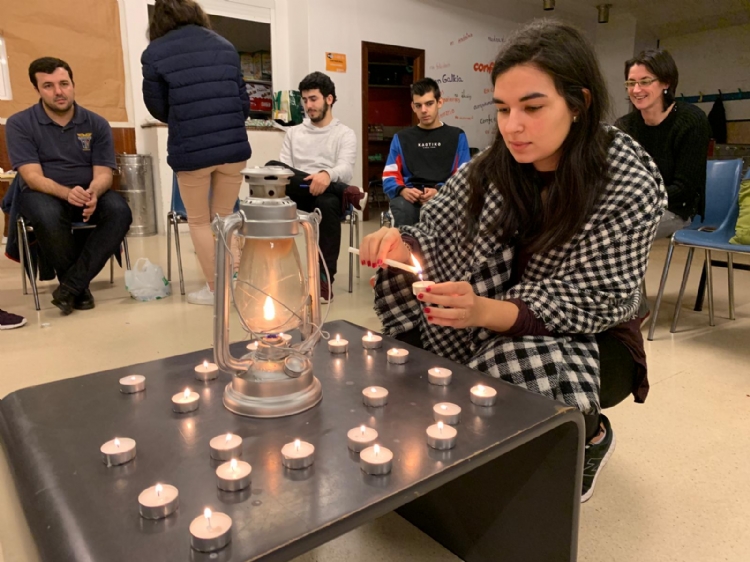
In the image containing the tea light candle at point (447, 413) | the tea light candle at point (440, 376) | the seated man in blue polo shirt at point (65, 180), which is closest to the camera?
the tea light candle at point (447, 413)

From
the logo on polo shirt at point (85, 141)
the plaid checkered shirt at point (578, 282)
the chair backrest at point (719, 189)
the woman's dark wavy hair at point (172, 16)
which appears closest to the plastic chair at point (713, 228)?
the chair backrest at point (719, 189)

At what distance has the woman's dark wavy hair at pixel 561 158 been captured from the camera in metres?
0.96

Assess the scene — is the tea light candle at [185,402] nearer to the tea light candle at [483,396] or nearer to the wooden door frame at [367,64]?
the tea light candle at [483,396]

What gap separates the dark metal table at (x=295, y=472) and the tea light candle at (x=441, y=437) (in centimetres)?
1

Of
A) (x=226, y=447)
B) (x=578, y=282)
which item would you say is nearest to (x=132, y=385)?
(x=226, y=447)

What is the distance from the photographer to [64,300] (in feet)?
8.03

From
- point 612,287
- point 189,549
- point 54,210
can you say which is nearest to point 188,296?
point 54,210

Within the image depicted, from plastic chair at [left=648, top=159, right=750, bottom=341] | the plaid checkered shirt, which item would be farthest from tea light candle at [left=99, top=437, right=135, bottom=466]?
plastic chair at [left=648, top=159, right=750, bottom=341]

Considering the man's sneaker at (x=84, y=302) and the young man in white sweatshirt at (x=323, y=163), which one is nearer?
the man's sneaker at (x=84, y=302)

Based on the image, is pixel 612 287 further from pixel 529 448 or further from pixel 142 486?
pixel 142 486

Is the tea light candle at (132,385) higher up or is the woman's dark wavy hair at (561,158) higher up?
the woman's dark wavy hair at (561,158)

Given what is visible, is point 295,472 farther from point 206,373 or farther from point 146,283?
point 146,283

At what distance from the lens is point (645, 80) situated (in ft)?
7.32

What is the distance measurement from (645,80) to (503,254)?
1.59 m
